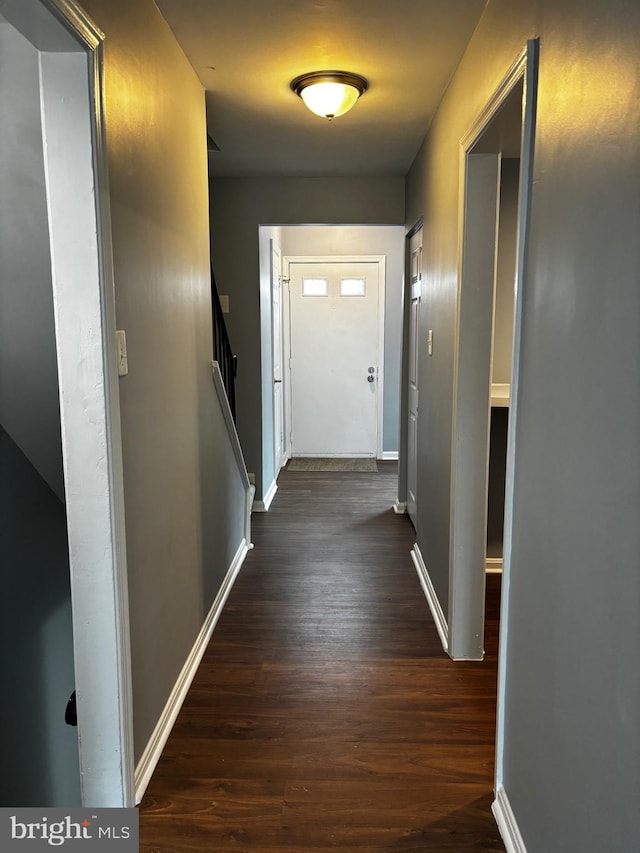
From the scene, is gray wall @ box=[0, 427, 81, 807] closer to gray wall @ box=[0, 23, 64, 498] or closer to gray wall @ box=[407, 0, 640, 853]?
gray wall @ box=[0, 23, 64, 498]

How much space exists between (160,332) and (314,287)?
4.38 metres

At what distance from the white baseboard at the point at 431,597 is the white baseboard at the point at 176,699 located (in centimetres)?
106

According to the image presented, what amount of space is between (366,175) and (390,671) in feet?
10.7

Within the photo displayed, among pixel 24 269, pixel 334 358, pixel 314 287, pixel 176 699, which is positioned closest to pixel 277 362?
pixel 334 358

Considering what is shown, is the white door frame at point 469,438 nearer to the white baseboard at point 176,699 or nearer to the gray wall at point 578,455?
the gray wall at point 578,455

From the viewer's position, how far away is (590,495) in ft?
3.84

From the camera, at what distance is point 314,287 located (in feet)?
20.7

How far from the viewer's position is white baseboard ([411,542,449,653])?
9.14ft

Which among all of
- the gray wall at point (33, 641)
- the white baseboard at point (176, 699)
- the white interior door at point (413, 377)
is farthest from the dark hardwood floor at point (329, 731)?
the white interior door at point (413, 377)

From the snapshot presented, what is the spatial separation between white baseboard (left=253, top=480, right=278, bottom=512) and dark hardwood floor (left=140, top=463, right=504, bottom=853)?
113 centimetres

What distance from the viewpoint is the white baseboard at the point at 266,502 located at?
4707mm

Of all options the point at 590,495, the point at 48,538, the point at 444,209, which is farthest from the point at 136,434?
the point at 444,209

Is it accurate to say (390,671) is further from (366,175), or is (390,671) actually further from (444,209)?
(366,175)

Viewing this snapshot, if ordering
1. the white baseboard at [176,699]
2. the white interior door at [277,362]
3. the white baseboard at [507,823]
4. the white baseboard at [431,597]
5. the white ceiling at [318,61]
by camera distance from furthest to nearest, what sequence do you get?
the white interior door at [277,362], the white baseboard at [431,597], the white ceiling at [318,61], the white baseboard at [176,699], the white baseboard at [507,823]
